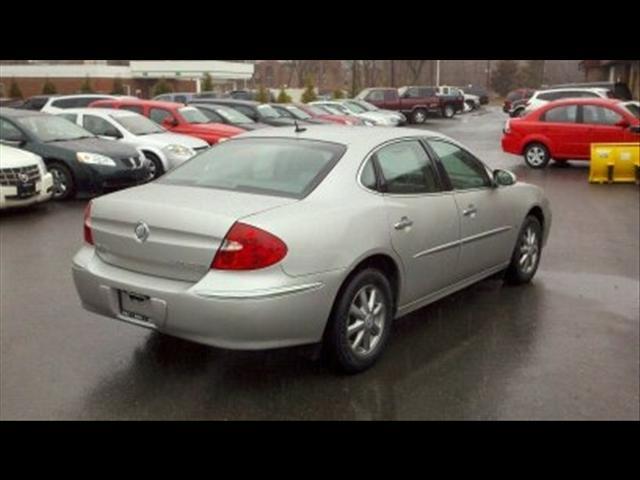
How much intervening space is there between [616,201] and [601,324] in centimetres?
651

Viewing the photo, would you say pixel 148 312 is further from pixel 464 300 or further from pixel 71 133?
pixel 71 133

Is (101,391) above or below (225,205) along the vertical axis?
below

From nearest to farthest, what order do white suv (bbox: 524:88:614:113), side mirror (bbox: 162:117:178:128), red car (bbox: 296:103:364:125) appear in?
side mirror (bbox: 162:117:178:128) → white suv (bbox: 524:88:614:113) → red car (bbox: 296:103:364:125)

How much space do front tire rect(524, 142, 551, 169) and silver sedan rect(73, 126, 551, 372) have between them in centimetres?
1032

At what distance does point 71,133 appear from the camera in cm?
1131

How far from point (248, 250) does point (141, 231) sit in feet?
2.31

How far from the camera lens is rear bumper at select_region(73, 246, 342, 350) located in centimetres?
353

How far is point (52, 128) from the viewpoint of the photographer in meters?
11.2

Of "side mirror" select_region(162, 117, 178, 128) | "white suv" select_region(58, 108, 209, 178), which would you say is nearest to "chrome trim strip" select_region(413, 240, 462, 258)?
"white suv" select_region(58, 108, 209, 178)

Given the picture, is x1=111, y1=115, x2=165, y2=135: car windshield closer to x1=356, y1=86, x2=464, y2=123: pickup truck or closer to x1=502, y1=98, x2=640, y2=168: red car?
x1=502, y1=98, x2=640, y2=168: red car

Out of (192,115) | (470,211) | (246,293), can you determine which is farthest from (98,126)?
(246,293)

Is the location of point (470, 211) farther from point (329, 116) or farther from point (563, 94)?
point (563, 94)

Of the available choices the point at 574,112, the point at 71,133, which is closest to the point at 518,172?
the point at 574,112

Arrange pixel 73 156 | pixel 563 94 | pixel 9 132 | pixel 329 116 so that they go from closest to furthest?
pixel 73 156
pixel 9 132
pixel 563 94
pixel 329 116
